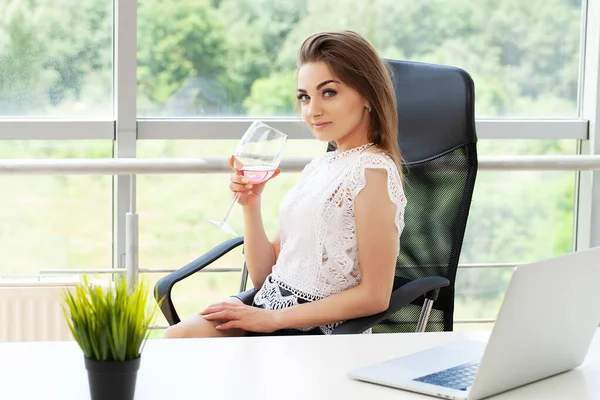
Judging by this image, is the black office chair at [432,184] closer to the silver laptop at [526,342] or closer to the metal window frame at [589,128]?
the silver laptop at [526,342]

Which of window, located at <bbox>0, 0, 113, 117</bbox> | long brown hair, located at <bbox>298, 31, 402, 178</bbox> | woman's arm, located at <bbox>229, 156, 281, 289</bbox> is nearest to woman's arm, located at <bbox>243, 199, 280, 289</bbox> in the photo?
woman's arm, located at <bbox>229, 156, 281, 289</bbox>

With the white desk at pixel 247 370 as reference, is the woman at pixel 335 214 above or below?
above

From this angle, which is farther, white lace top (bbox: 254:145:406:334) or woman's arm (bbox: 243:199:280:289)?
woman's arm (bbox: 243:199:280:289)

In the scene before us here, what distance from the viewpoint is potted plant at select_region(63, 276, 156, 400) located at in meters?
1.06

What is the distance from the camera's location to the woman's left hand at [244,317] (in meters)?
1.90

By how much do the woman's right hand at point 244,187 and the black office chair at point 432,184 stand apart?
0.54 ft

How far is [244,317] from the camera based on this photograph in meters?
1.92

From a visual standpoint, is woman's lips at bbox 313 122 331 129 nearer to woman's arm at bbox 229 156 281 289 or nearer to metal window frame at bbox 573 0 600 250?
woman's arm at bbox 229 156 281 289

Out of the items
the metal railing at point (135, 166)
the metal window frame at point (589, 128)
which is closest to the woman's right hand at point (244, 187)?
the metal railing at point (135, 166)

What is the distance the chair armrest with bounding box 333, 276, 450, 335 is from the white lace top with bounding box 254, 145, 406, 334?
10 centimetres

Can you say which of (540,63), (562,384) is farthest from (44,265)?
(562,384)

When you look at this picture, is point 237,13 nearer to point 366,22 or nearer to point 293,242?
point 366,22

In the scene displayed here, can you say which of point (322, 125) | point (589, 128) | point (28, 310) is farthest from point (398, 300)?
point (589, 128)

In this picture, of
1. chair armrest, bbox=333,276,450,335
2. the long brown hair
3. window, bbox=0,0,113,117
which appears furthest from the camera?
window, bbox=0,0,113,117
